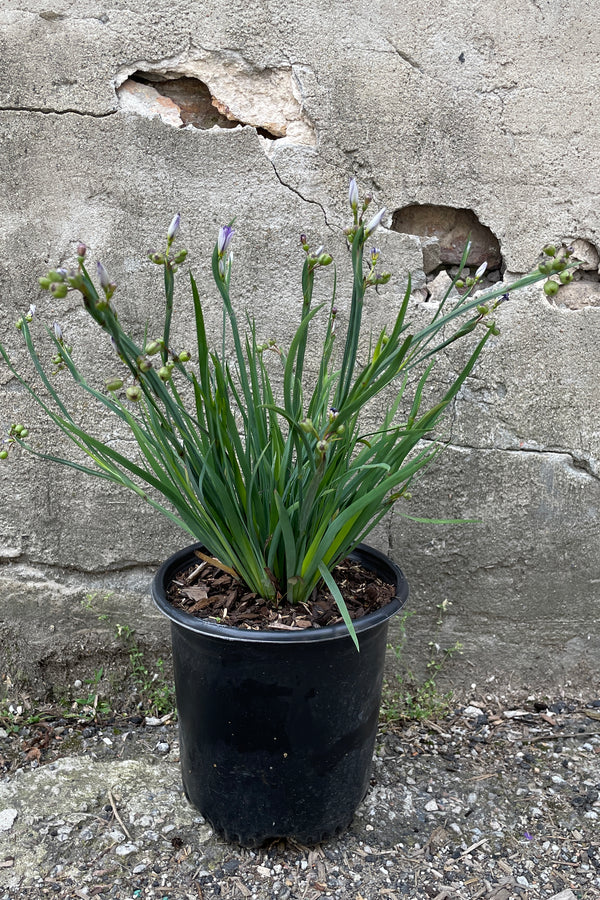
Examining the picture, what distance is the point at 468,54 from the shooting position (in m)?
1.68

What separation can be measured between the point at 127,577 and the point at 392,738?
0.87 metres

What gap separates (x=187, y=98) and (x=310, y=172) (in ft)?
1.27

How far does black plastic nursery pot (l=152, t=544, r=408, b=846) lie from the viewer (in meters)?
1.30

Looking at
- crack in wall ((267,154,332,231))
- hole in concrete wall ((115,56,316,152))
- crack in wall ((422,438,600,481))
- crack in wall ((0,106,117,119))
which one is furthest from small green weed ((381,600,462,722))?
crack in wall ((0,106,117,119))

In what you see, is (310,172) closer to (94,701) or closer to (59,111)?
(59,111)

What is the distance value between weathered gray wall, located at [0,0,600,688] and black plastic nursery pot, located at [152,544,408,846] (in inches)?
21.6

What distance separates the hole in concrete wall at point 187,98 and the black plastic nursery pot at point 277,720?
3.91 ft

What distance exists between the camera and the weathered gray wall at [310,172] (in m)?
1.66

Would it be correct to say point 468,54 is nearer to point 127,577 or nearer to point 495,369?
point 495,369

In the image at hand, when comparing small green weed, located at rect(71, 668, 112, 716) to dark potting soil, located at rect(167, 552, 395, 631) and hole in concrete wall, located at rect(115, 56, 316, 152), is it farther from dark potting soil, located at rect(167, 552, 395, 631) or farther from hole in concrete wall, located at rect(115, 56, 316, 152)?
hole in concrete wall, located at rect(115, 56, 316, 152)

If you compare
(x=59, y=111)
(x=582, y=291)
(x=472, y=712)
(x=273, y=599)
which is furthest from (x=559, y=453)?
(x=59, y=111)

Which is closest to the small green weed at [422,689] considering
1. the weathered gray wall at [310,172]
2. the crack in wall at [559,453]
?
the weathered gray wall at [310,172]

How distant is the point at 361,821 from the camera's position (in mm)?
1542

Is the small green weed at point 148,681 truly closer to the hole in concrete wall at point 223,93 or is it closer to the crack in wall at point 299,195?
the crack in wall at point 299,195
